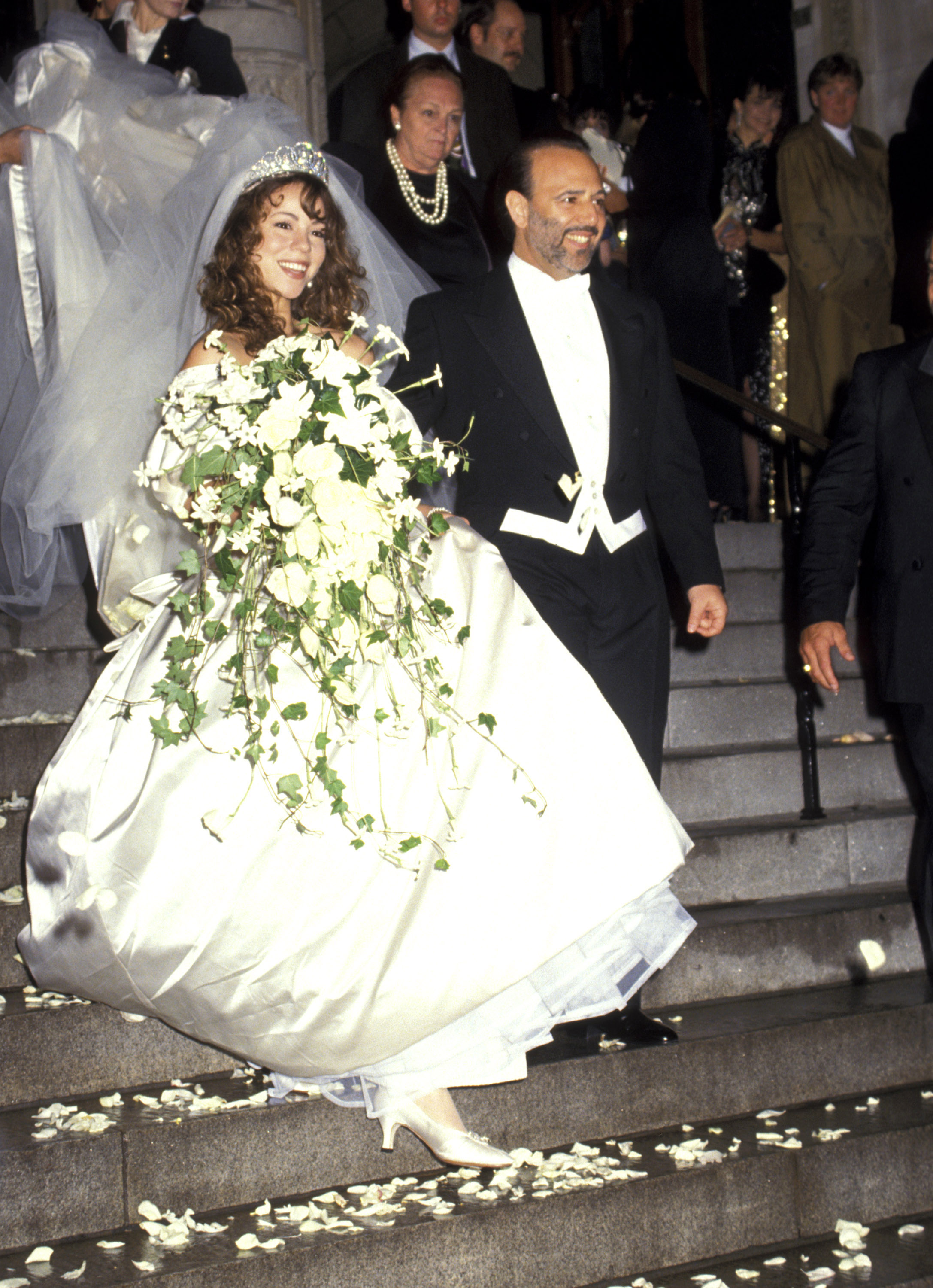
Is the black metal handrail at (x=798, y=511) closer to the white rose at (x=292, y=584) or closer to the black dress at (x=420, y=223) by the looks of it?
the black dress at (x=420, y=223)

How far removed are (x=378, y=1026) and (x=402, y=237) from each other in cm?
301

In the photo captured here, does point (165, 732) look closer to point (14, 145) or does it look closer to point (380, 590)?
point (380, 590)

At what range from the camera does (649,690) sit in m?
3.23

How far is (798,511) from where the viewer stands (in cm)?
488

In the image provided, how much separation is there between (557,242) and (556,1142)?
2.10m

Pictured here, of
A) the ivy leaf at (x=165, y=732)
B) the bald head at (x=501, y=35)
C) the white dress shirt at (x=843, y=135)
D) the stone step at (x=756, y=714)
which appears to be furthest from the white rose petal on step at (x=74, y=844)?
the white dress shirt at (x=843, y=135)

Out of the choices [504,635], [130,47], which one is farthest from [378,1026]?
[130,47]

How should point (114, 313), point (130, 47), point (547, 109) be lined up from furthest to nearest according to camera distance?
point (547, 109)
point (130, 47)
point (114, 313)

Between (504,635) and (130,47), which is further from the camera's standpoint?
(130,47)

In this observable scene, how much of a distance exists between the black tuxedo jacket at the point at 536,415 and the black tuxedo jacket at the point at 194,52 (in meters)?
1.87

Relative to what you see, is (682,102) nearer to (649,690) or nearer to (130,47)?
(130,47)

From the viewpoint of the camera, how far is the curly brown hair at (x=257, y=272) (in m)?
3.24

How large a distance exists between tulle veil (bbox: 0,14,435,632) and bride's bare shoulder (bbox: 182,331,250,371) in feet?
0.62

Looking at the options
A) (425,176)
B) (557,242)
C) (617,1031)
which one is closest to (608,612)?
(557,242)
